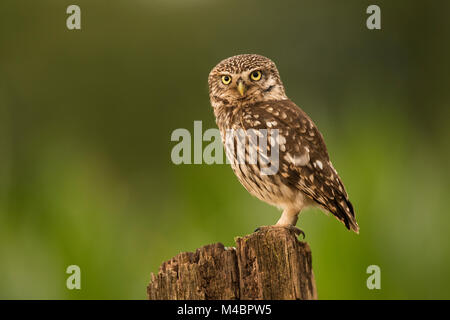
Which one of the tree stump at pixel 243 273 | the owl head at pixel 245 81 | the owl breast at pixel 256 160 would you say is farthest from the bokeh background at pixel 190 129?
the tree stump at pixel 243 273

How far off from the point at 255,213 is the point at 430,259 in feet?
3.17

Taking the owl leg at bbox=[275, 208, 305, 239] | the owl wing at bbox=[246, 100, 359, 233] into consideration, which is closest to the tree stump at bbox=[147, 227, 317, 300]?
the owl wing at bbox=[246, 100, 359, 233]

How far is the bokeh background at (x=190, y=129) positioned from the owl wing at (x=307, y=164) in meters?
0.28

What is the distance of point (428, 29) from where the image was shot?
Result: 5.53 metres

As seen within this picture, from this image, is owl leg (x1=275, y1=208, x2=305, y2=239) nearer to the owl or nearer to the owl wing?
the owl

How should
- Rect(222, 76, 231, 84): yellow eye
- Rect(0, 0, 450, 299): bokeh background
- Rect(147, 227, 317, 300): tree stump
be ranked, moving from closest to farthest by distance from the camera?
Rect(147, 227, 317, 300): tree stump
Rect(222, 76, 231, 84): yellow eye
Rect(0, 0, 450, 299): bokeh background

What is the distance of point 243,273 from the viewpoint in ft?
6.91

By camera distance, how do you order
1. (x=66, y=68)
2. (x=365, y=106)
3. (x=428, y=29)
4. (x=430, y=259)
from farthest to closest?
(x=66, y=68) → (x=428, y=29) → (x=365, y=106) → (x=430, y=259)

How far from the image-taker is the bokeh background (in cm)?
312

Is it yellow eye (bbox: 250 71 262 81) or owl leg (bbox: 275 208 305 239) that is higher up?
yellow eye (bbox: 250 71 262 81)

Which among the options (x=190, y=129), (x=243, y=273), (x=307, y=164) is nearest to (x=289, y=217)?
(x=307, y=164)
